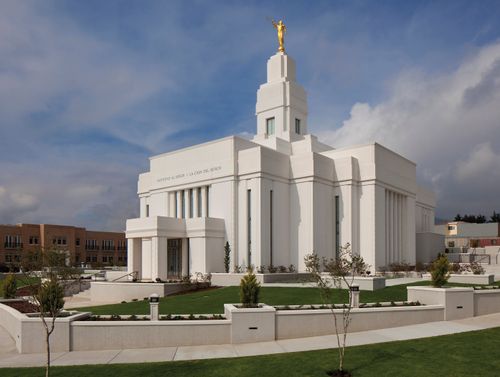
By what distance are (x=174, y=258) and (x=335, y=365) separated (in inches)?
1019

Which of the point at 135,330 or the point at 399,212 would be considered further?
the point at 399,212

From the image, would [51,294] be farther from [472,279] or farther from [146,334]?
[472,279]

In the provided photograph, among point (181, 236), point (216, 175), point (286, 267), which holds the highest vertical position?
point (216, 175)

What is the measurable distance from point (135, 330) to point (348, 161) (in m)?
25.0

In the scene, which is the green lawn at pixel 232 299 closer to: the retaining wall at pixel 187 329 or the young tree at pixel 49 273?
the retaining wall at pixel 187 329

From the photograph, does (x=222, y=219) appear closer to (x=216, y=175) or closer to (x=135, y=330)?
(x=216, y=175)

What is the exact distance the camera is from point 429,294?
17031 millimetres

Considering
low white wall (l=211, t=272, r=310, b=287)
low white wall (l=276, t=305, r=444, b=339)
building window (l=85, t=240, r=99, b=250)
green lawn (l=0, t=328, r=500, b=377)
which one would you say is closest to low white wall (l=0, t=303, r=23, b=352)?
green lawn (l=0, t=328, r=500, b=377)

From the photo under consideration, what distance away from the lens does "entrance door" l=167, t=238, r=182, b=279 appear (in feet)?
113

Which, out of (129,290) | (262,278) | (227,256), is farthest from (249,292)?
(227,256)

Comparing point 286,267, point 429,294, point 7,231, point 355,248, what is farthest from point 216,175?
point 7,231

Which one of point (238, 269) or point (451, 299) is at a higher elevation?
point (451, 299)

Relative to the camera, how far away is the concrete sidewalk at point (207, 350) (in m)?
11.6

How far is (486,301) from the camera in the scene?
17844 millimetres
